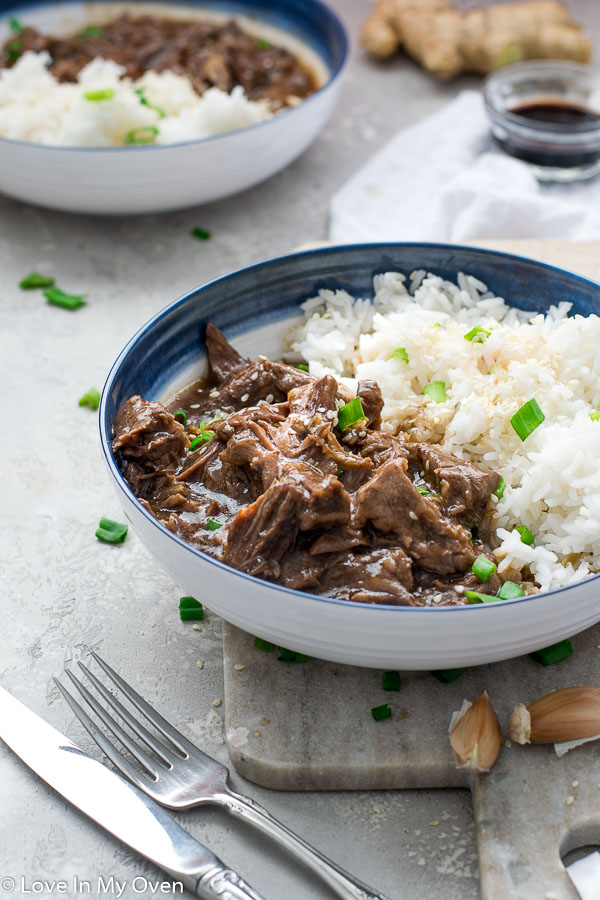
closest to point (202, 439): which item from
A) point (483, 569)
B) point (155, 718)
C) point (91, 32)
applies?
point (155, 718)

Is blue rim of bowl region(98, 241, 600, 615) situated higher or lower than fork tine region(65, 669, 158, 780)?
higher

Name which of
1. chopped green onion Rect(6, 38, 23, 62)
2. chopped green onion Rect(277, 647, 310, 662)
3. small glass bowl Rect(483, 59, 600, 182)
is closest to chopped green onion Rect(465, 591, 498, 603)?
chopped green onion Rect(277, 647, 310, 662)

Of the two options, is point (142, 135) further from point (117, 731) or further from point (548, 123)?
point (117, 731)

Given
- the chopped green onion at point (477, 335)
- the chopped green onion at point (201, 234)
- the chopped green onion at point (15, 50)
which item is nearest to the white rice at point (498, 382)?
the chopped green onion at point (477, 335)

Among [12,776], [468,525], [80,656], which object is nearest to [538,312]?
[468,525]

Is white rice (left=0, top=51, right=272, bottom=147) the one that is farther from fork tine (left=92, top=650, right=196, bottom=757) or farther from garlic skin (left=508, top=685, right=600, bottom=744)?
garlic skin (left=508, top=685, right=600, bottom=744)

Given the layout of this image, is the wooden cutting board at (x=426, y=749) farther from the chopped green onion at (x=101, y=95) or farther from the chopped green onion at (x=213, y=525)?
the chopped green onion at (x=101, y=95)
